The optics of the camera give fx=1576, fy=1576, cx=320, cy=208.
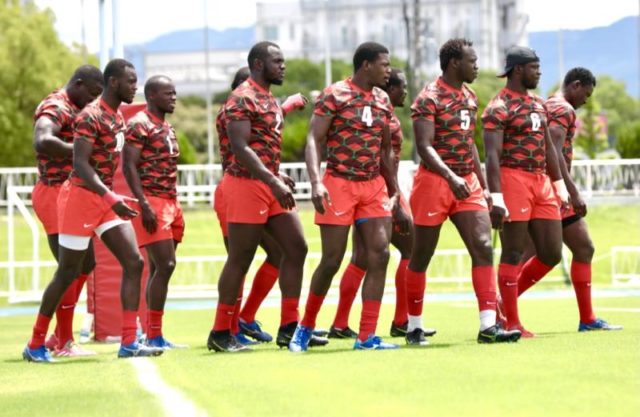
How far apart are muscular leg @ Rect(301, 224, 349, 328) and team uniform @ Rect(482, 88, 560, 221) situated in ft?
5.31

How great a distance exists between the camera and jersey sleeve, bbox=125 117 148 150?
13.0 m

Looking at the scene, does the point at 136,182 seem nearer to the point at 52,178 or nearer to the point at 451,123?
the point at 52,178

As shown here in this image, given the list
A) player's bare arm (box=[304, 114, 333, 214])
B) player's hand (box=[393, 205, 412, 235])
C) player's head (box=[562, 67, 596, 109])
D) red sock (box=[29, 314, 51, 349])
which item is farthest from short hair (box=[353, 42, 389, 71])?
red sock (box=[29, 314, 51, 349])

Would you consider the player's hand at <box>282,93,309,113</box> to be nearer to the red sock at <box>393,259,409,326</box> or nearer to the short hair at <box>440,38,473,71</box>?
the short hair at <box>440,38,473,71</box>

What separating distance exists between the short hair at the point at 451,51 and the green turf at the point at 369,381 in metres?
2.22

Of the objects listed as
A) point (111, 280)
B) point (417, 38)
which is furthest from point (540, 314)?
point (417, 38)

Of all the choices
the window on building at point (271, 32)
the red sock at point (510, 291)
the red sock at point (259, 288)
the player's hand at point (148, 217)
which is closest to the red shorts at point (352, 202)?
the red sock at point (510, 291)

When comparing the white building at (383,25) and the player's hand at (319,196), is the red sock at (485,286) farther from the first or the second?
the white building at (383,25)

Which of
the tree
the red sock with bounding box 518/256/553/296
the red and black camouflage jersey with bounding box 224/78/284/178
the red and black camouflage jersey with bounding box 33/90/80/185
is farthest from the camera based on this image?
the tree

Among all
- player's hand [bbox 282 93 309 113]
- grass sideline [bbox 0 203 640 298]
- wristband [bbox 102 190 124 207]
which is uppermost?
player's hand [bbox 282 93 309 113]

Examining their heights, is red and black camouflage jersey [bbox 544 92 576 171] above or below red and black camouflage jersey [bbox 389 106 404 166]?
above

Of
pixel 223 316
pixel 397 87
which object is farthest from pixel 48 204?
pixel 397 87

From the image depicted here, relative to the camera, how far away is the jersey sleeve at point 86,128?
11797 millimetres

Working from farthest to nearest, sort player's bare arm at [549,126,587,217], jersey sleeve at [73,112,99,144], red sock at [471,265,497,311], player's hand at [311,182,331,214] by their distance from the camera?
player's bare arm at [549,126,587,217] < red sock at [471,265,497,311] < jersey sleeve at [73,112,99,144] < player's hand at [311,182,331,214]
